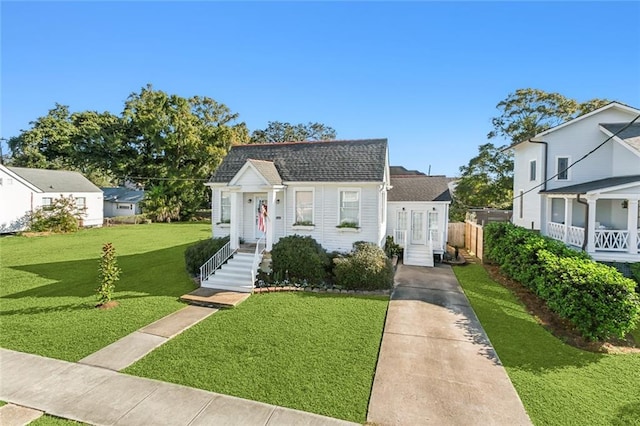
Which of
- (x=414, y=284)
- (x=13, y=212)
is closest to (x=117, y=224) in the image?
(x=13, y=212)

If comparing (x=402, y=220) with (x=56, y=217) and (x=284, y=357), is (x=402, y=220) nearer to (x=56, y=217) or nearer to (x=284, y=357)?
(x=284, y=357)

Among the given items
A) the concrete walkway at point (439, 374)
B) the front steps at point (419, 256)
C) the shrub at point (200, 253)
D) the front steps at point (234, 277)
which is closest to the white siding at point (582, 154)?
the front steps at point (419, 256)

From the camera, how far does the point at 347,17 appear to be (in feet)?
40.6

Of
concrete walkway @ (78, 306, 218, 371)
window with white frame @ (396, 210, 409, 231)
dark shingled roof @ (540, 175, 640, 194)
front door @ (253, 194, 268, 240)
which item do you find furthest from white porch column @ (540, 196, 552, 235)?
concrete walkway @ (78, 306, 218, 371)

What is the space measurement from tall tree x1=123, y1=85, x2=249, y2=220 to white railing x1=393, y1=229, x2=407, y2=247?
97.6 ft

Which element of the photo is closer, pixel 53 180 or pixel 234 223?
pixel 234 223

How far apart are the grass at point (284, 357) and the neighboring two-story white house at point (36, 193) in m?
30.7

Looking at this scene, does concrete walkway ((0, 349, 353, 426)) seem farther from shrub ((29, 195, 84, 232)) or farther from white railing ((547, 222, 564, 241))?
shrub ((29, 195, 84, 232))

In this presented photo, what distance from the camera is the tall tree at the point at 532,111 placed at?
25578 mm

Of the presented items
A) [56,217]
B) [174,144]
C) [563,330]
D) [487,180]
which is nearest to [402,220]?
[563,330]

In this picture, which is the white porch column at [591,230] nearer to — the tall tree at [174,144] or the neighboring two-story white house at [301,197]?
the neighboring two-story white house at [301,197]

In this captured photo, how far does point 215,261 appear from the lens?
44.0 ft

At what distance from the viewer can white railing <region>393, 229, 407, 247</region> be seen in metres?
18.4

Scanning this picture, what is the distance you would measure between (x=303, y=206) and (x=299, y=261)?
296 cm
